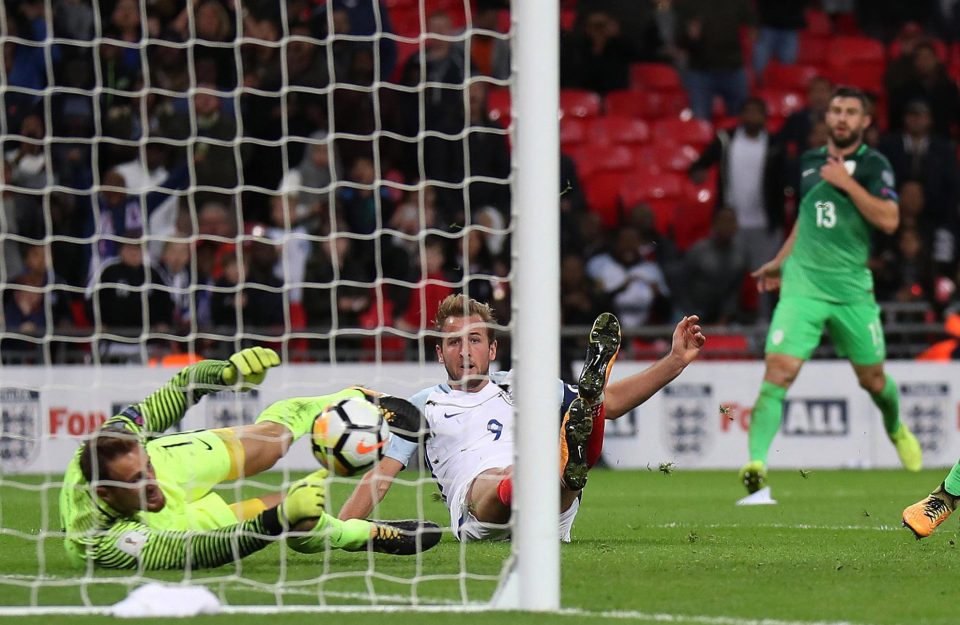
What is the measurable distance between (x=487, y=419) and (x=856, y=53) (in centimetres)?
1101

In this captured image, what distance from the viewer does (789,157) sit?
47.1 ft

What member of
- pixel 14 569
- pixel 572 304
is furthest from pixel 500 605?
pixel 572 304

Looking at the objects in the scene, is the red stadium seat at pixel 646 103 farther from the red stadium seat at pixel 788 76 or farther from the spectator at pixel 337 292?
the spectator at pixel 337 292

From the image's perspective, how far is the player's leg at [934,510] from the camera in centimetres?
675

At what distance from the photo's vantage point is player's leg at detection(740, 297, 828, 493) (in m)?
9.48

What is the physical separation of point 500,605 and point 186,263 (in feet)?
25.1

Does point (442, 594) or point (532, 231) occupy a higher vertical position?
point (532, 231)

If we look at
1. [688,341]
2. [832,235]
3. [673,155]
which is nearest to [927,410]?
[832,235]

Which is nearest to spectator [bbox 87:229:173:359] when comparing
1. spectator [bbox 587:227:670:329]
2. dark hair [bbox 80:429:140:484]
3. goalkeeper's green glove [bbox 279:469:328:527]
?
spectator [bbox 587:227:670:329]

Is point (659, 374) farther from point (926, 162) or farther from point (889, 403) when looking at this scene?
point (926, 162)

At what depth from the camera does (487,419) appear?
685cm

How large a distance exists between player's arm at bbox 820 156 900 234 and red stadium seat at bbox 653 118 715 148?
604 cm

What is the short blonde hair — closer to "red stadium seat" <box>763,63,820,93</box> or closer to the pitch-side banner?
the pitch-side banner

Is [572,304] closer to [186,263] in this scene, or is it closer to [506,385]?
[186,263]
